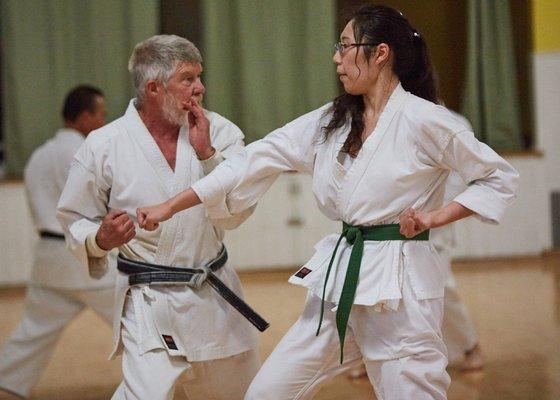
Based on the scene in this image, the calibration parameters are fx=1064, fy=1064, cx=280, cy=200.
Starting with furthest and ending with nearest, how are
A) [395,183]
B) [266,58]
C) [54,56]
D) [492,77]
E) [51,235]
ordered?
[492,77] < [266,58] < [54,56] < [51,235] < [395,183]

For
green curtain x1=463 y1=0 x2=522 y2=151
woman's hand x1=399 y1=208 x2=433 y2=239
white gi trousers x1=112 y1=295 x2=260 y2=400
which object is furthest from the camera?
green curtain x1=463 y1=0 x2=522 y2=151

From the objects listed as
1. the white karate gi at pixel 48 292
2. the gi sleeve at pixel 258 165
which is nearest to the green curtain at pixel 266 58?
the white karate gi at pixel 48 292

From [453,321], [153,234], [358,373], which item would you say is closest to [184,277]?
[153,234]

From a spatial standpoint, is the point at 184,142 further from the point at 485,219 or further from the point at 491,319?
the point at 491,319

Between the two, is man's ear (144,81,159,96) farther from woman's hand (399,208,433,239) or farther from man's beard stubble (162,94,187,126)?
woman's hand (399,208,433,239)

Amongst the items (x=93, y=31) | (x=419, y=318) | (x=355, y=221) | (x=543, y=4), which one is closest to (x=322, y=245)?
(x=355, y=221)

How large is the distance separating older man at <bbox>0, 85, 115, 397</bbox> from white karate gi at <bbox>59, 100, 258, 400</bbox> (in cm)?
153

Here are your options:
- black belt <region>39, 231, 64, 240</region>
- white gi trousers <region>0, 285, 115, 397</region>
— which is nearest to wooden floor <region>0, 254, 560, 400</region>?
white gi trousers <region>0, 285, 115, 397</region>

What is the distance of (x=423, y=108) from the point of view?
2936 mm

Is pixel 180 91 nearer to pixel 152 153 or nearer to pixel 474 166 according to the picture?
pixel 152 153

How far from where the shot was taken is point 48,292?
16.2 feet

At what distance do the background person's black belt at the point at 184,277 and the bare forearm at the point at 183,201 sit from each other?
306mm

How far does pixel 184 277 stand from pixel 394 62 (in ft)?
3.06

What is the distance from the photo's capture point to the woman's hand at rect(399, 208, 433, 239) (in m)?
2.79
